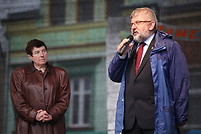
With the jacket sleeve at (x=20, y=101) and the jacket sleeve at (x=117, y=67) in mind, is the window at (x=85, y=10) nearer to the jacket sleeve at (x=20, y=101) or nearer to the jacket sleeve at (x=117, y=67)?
the jacket sleeve at (x=20, y=101)

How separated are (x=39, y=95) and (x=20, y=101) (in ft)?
0.57

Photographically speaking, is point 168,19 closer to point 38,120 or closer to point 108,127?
point 108,127

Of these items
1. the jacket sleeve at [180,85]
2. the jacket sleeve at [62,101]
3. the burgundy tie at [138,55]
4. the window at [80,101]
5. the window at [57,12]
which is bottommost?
the window at [80,101]

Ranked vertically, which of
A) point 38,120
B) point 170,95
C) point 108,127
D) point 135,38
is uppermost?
point 135,38

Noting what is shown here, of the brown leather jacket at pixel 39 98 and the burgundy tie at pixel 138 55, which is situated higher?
the burgundy tie at pixel 138 55

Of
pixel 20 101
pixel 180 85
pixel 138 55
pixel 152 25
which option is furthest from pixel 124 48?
pixel 20 101

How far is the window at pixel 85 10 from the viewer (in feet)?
24.4

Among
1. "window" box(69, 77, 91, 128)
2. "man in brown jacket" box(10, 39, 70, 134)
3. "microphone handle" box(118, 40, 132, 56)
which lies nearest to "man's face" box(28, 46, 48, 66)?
"man in brown jacket" box(10, 39, 70, 134)

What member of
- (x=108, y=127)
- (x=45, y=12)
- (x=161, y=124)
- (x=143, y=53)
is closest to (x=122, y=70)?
(x=143, y=53)

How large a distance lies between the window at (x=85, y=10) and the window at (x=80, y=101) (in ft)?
2.37

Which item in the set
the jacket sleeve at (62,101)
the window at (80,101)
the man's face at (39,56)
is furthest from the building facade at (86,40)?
the man's face at (39,56)

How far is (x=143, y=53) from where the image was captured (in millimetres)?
4930

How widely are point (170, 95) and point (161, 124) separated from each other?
24 centimetres

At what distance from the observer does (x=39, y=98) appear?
5.38m
